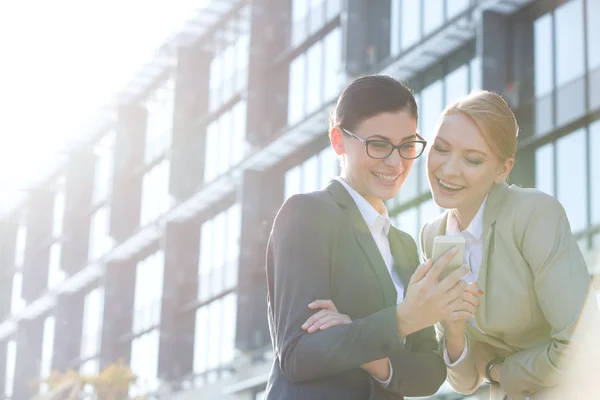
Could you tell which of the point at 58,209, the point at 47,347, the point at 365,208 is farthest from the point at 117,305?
the point at 365,208

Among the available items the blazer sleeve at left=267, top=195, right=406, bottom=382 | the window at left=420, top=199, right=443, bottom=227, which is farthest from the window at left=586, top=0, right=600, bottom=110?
the blazer sleeve at left=267, top=195, right=406, bottom=382

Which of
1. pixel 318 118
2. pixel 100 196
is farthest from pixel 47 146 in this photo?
pixel 318 118

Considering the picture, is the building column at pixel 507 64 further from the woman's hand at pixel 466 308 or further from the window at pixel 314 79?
the woman's hand at pixel 466 308

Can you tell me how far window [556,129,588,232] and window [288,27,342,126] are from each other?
10164mm

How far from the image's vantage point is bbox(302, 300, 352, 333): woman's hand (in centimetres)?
345

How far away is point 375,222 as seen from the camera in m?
3.86

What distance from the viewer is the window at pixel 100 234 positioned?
151 ft

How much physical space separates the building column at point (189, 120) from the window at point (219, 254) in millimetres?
1753

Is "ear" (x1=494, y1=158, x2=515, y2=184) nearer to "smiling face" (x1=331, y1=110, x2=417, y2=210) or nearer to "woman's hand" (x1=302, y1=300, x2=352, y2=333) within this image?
"smiling face" (x1=331, y1=110, x2=417, y2=210)

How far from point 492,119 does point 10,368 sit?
56.4 metres

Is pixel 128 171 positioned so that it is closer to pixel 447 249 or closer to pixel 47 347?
pixel 47 347

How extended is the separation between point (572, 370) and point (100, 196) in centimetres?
4685

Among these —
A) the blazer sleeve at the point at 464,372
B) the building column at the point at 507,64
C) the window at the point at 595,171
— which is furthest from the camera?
Result: the building column at the point at 507,64

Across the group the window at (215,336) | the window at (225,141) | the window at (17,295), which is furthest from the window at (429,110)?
the window at (17,295)
